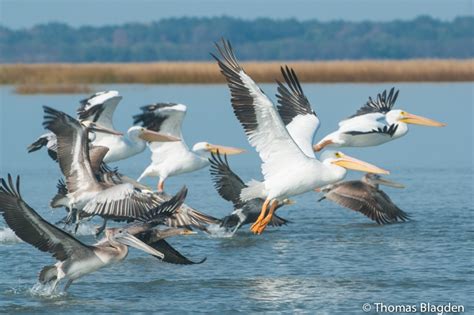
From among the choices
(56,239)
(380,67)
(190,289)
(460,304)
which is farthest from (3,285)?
(380,67)

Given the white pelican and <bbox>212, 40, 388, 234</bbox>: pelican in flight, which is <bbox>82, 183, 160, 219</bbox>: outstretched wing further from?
the white pelican

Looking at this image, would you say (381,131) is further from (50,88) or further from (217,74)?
(50,88)

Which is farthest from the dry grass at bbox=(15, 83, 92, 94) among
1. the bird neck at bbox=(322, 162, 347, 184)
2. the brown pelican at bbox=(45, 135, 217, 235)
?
the bird neck at bbox=(322, 162, 347, 184)

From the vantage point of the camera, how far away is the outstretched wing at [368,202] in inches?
493

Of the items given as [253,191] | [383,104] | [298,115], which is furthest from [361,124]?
[253,191]

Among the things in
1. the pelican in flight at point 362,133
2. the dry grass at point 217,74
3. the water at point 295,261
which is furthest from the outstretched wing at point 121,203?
the dry grass at point 217,74

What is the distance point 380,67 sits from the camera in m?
34.7

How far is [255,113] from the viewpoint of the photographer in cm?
1026

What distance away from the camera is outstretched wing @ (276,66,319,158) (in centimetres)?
1168

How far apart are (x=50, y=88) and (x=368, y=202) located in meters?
22.8

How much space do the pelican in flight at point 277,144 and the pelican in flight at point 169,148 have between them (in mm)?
2567

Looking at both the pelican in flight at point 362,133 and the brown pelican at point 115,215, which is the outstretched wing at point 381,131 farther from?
the brown pelican at point 115,215

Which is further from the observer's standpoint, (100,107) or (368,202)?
(100,107)

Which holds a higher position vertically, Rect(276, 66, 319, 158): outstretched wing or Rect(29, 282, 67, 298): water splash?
Rect(276, 66, 319, 158): outstretched wing
